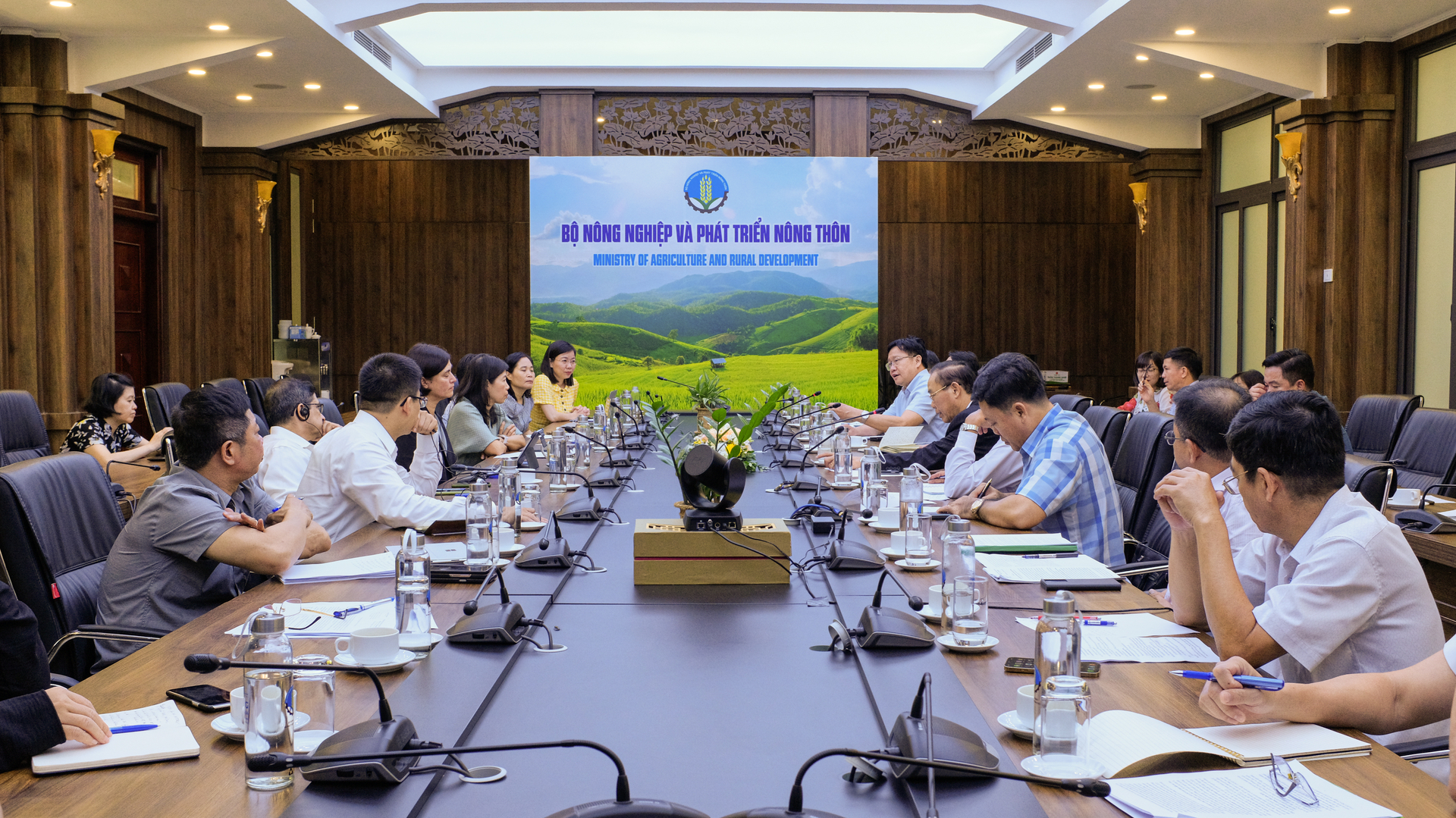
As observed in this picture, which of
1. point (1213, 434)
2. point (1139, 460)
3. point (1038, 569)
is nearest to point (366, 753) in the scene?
point (1038, 569)

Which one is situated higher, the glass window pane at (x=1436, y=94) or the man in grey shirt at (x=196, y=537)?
the glass window pane at (x=1436, y=94)

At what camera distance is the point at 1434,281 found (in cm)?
715

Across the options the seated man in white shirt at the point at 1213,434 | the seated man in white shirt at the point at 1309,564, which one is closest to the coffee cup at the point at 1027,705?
the seated man in white shirt at the point at 1309,564

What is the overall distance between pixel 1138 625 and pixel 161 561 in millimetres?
2064

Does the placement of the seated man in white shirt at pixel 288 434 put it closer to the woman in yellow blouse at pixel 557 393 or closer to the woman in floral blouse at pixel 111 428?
the woman in floral blouse at pixel 111 428

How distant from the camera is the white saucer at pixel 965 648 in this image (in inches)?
77.6

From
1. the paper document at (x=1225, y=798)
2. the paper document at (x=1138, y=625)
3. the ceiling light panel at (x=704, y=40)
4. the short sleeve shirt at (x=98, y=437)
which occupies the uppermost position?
the ceiling light panel at (x=704, y=40)

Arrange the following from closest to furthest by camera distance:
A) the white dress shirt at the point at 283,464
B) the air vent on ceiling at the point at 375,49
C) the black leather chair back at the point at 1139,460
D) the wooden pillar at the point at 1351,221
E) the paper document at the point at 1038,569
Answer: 1. the paper document at the point at 1038,569
2. the black leather chair back at the point at 1139,460
3. the white dress shirt at the point at 283,464
4. the wooden pillar at the point at 1351,221
5. the air vent on ceiling at the point at 375,49

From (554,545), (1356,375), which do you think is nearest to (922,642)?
(554,545)

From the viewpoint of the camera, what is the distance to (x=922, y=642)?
77.9 inches

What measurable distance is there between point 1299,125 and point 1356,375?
170 cm

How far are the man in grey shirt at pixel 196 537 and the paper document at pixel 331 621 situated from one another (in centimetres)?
31

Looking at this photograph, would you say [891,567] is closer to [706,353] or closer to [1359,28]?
[1359,28]

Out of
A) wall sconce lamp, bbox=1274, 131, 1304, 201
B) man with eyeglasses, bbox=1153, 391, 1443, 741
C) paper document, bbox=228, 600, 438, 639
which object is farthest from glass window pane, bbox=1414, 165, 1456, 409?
paper document, bbox=228, 600, 438, 639
